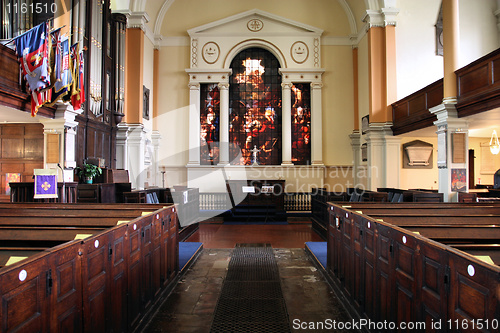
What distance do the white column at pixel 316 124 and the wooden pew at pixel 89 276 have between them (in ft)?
30.0

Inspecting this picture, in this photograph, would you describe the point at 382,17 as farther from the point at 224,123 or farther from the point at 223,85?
the point at 224,123

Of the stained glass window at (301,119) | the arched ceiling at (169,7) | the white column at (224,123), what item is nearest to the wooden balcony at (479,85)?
the arched ceiling at (169,7)

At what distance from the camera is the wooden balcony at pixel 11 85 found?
5301mm

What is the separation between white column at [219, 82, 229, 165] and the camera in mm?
12359

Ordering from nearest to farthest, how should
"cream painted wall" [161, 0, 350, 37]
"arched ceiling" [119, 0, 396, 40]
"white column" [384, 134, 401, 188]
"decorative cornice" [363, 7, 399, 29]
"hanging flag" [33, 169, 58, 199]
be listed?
1. "hanging flag" [33, 169, 58, 199]
2. "white column" [384, 134, 401, 188]
3. "decorative cornice" [363, 7, 399, 29]
4. "arched ceiling" [119, 0, 396, 40]
5. "cream painted wall" [161, 0, 350, 37]

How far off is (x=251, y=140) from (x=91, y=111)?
6051 mm

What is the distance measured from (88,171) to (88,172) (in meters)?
0.03

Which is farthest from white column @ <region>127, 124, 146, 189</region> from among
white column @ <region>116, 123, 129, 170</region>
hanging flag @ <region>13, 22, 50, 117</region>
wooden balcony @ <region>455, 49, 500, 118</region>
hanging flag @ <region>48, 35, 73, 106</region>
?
wooden balcony @ <region>455, 49, 500, 118</region>

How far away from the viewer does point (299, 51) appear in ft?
40.9

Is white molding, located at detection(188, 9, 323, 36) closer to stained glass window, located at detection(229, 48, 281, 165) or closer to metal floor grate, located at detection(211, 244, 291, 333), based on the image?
stained glass window, located at detection(229, 48, 281, 165)

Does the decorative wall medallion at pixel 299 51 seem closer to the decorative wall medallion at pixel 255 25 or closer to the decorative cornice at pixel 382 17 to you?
the decorative wall medallion at pixel 255 25

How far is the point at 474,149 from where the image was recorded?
1131 cm

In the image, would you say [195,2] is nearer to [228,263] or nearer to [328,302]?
[228,263]

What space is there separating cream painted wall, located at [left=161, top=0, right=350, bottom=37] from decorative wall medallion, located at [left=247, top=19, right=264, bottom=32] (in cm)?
55
